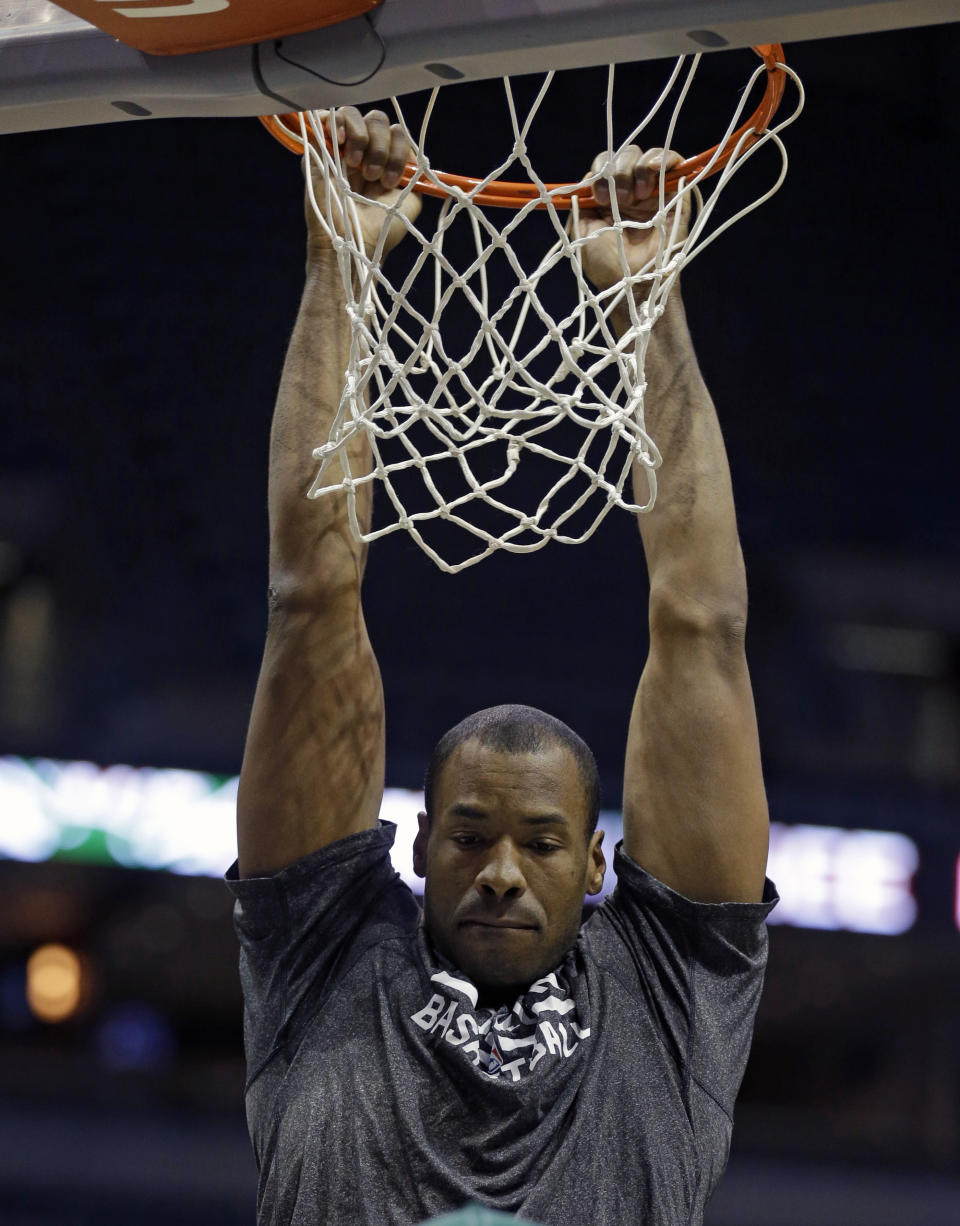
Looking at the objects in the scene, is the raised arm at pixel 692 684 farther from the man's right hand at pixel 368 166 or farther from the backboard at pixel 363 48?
the backboard at pixel 363 48

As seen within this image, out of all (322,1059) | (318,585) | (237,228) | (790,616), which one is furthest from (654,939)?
(237,228)

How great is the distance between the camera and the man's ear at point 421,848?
5.21 ft

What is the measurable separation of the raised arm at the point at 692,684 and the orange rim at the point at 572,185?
191 millimetres

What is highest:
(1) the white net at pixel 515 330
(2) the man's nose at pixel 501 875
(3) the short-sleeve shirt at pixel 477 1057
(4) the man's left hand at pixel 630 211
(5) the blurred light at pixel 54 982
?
(4) the man's left hand at pixel 630 211

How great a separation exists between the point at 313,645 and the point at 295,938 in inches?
12.0

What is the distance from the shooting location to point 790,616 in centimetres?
446

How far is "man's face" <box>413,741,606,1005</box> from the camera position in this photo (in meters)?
1.49

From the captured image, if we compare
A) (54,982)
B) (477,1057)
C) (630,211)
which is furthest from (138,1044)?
(630,211)

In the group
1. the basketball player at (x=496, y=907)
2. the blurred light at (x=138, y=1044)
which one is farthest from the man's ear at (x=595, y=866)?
the blurred light at (x=138, y=1044)

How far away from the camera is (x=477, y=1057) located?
1.45 m

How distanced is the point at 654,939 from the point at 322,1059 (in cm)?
36

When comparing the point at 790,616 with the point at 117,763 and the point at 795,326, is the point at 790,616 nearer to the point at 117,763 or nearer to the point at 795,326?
the point at 795,326

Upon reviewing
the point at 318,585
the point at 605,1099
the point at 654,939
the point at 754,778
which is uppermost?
the point at 318,585

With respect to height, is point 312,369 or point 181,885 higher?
point 312,369
